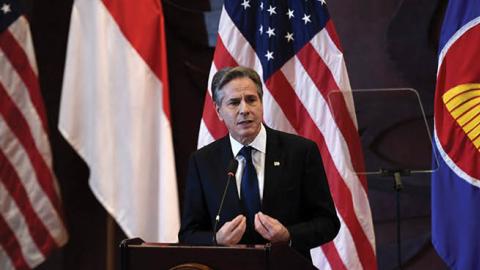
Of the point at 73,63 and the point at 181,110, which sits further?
the point at 181,110

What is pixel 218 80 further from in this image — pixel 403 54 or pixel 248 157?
pixel 403 54

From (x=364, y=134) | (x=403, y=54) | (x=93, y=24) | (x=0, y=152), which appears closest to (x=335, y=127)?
(x=364, y=134)

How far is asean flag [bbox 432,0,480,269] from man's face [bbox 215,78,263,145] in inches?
57.7

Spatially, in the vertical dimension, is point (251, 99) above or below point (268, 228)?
above

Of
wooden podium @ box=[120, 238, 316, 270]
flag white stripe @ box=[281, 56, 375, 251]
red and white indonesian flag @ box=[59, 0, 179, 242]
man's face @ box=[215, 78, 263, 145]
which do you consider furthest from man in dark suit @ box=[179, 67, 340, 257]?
red and white indonesian flag @ box=[59, 0, 179, 242]

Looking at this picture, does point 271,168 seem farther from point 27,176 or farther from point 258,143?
point 27,176

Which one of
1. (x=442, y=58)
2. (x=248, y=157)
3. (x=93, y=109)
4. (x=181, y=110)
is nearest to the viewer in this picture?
(x=248, y=157)

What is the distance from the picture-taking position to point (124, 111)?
4137 millimetres

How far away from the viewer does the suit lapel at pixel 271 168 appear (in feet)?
7.80

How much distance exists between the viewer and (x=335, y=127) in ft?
12.5

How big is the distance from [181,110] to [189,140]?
0.21m

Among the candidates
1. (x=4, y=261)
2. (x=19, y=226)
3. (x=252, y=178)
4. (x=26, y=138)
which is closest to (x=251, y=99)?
(x=252, y=178)

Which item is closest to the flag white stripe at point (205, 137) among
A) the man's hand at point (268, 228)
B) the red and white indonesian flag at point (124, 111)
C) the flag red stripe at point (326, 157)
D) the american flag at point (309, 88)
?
the american flag at point (309, 88)

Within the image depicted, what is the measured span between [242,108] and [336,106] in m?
1.50
